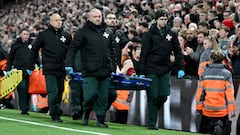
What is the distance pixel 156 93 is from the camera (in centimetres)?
1395

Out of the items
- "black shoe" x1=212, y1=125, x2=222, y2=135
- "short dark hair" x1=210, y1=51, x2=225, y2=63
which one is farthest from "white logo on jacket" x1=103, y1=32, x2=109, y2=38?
"black shoe" x1=212, y1=125, x2=222, y2=135

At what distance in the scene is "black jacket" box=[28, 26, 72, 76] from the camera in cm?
1466

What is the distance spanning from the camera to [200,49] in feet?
51.2

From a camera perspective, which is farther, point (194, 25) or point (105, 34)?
point (194, 25)

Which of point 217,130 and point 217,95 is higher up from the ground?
point 217,95

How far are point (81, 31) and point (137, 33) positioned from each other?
13.8 feet

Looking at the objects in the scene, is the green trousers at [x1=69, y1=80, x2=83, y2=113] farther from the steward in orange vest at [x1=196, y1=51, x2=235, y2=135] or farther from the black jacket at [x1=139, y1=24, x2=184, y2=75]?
the steward in orange vest at [x1=196, y1=51, x2=235, y2=135]

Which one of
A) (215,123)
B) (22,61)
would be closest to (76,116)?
(22,61)

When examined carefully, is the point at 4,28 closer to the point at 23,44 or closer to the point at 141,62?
the point at 23,44

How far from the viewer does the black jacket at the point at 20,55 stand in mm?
17453

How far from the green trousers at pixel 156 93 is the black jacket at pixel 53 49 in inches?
73.2

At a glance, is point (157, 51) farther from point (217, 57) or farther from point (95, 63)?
point (217, 57)

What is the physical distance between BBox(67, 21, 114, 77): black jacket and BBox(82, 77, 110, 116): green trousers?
0.13 metres

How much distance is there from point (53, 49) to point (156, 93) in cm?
229
